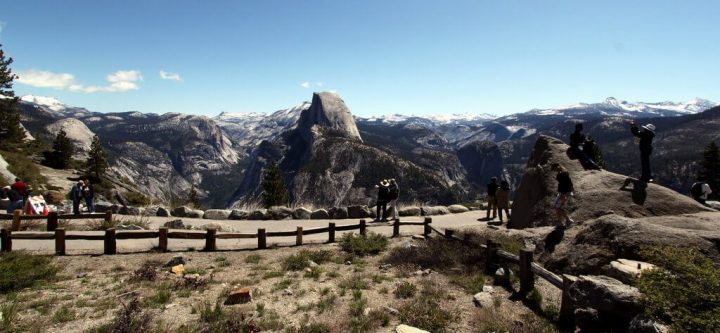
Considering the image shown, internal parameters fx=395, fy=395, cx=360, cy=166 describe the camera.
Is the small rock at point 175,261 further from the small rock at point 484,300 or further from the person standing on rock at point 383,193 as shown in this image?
the person standing on rock at point 383,193

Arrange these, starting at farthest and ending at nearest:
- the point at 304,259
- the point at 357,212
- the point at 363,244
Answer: the point at 357,212
the point at 363,244
the point at 304,259

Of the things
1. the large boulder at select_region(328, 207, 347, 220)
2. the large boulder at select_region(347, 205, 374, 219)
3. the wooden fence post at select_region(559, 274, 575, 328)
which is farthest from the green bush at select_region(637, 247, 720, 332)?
the large boulder at select_region(328, 207, 347, 220)

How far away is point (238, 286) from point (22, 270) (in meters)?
6.57

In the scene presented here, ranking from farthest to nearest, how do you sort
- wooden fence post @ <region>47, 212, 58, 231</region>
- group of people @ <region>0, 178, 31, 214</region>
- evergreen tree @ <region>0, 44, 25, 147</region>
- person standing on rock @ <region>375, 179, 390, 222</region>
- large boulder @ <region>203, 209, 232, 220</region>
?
evergreen tree @ <region>0, 44, 25, 147</region>
large boulder @ <region>203, 209, 232, 220</region>
person standing on rock @ <region>375, 179, 390, 222</region>
group of people @ <region>0, 178, 31, 214</region>
wooden fence post @ <region>47, 212, 58, 231</region>

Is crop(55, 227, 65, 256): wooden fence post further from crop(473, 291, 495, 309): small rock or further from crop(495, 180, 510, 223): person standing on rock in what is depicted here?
crop(495, 180, 510, 223): person standing on rock

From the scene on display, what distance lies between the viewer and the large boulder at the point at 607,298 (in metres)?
7.64

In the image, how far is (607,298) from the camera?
25.8ft

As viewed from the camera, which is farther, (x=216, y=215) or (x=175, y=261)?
(x=216, y=215)

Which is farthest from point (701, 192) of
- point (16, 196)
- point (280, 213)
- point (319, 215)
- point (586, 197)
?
point (16, 196)

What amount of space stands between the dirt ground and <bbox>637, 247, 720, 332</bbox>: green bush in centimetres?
251

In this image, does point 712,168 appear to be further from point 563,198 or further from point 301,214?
point 301,214

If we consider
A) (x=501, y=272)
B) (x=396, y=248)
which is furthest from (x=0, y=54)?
(x=501, y=272)

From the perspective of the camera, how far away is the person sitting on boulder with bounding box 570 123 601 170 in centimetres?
1836

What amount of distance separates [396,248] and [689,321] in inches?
435
